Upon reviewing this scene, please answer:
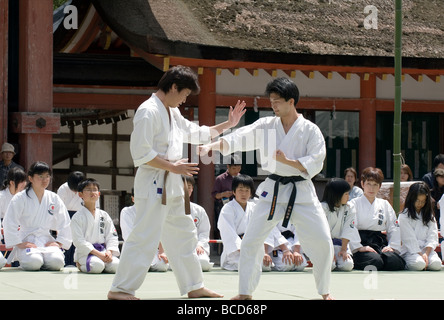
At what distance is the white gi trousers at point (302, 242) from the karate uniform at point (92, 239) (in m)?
3.15

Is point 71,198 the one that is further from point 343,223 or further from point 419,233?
point 419,233

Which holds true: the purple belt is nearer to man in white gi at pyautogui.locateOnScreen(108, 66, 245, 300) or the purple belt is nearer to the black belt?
man in white gi at pyautogui.locateOnScreen(108, 66, 245, 300)

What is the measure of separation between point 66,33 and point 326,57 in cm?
451

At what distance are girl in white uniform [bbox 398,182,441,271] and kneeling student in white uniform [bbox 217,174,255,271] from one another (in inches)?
70.6

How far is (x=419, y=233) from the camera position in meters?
10.8

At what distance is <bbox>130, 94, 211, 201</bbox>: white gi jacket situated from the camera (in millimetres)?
6855

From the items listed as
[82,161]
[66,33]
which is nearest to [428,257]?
[66,33]

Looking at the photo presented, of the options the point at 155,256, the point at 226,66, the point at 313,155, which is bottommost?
the point at 155,256

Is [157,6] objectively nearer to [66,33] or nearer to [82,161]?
[66,33]

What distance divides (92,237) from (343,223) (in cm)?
276

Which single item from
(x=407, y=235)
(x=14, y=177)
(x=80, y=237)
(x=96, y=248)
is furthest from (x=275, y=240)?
(x=14, y=177)

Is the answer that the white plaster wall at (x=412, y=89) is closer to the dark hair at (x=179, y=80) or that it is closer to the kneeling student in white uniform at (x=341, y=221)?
the kneeling student in white uniform at (x=341, y=221)

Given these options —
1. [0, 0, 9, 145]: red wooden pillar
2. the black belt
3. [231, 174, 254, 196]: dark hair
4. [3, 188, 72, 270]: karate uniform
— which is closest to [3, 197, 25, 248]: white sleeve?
[3, 188, 72, 270]: karate uniform

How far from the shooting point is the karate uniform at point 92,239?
9.77 meters
